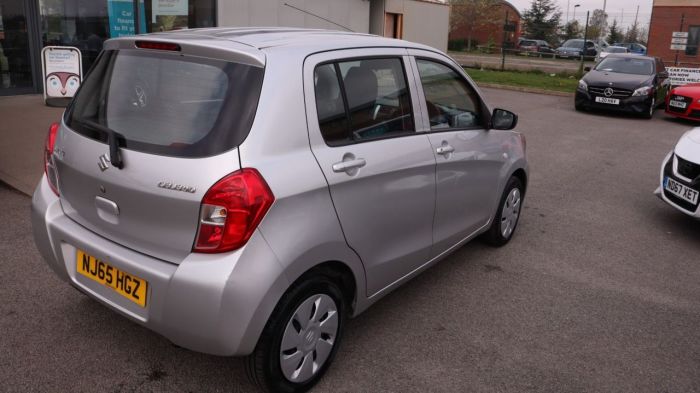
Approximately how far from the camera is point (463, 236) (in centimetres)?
416

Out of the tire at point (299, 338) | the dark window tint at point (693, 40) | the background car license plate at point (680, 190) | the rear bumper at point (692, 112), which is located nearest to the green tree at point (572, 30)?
the dark window tint at point (693, 40)

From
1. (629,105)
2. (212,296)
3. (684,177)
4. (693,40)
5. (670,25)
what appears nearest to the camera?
(212,296)

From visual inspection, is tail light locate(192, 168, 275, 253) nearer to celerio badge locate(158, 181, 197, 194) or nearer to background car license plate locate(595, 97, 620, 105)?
Result: celerio badge locate(158, 181, 197, 194)

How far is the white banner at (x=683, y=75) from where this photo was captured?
17172 millimetres

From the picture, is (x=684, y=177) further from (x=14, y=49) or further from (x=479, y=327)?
(x=14, y=49)

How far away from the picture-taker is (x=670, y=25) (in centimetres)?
3597

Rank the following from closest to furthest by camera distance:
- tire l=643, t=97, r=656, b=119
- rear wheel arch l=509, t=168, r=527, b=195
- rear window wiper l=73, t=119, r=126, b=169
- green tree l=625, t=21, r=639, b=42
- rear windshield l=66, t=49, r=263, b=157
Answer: rear windshield l=66, t=49, r=263, b=157, rear window wiper l=73, t=119, r=126, b=169, rear wheel arch l=509, t=168, r=527, b=195, tire l=643, t=97, r=656, b=119, green tree l=625, t=21, r=639, b=42

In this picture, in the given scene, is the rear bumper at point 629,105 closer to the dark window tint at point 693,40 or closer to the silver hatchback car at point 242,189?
the silver hatchback car at point 242,189

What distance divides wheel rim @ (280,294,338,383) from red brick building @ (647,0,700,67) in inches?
1505

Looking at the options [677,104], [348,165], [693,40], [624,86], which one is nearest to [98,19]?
[348,165]

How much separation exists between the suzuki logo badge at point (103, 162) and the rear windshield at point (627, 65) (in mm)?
14062

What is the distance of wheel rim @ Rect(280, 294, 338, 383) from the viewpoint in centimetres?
270

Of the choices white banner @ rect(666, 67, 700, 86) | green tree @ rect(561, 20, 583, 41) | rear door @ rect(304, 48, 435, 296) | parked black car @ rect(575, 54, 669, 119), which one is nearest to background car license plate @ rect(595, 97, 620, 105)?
parked black car @ rect(575, 54, 669, 119)

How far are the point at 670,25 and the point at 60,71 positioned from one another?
36.5m
